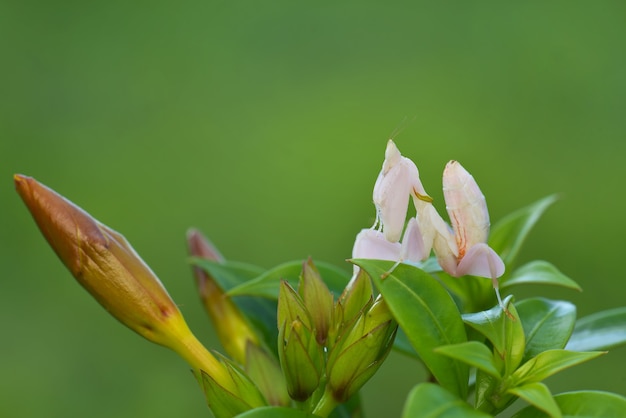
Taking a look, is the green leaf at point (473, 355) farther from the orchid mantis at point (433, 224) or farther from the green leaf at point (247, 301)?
the green leaf at point (247, 301)

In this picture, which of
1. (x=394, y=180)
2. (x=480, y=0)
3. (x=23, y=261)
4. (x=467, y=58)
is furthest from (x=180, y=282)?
(x=394, y=180)

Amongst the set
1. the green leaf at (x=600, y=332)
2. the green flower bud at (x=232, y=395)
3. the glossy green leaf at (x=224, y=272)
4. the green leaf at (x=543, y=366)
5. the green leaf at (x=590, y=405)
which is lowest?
the green leaf at (x=600, y=332)

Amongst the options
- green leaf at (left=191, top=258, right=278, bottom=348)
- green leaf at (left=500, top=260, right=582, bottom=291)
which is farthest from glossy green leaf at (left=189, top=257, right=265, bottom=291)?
green leaf at (left=500, top=260, right=582, bottom=291)

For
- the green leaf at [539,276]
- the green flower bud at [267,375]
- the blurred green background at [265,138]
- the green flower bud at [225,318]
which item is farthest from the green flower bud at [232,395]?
the blurred green background at [265,138]

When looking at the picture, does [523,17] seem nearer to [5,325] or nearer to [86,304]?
[86,304]

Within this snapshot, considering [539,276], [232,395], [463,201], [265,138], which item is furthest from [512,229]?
[265,138]

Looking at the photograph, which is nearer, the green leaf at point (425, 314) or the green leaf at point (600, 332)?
the green leaf at point (425, 314)

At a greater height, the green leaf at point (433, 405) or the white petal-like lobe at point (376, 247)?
the white petal-like lobe at point (376, 247)

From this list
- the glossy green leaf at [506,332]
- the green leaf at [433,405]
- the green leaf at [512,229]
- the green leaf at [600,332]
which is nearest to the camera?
the green leaf at [433,405]
